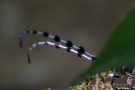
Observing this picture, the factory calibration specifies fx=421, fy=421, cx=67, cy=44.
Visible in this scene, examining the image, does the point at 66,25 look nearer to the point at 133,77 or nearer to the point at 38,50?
Result: the point at 38,50

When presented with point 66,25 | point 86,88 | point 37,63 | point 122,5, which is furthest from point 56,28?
point 86,88

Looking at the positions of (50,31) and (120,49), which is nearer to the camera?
(120,49)

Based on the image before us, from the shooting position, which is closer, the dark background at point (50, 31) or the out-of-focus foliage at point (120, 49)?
the out-of-focus foliage at point (120, 49)

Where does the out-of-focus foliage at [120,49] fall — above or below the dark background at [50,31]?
below

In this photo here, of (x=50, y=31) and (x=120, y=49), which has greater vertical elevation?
(x=50, y=31)
